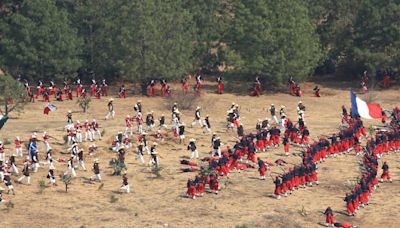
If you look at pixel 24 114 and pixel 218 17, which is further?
pixel 218 17

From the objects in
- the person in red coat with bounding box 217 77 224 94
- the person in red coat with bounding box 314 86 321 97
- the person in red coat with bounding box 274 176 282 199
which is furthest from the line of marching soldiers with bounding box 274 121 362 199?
the person in red coat with bounding box 217 77 224 94

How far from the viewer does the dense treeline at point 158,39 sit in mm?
51688

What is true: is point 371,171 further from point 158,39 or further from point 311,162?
point 158,39

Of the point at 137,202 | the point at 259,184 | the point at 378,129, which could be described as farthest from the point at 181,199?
the point at 378,129

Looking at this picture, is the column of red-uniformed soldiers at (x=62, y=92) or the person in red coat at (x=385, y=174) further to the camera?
the column of red-uniformed soldiers at (x=62, y=92)

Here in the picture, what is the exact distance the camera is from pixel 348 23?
193 feet

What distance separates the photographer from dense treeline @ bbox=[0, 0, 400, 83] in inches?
2035

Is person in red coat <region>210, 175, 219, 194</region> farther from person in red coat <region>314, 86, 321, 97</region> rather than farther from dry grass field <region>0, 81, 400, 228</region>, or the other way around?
person in red coat <region>314, 86, 321, 97</region>

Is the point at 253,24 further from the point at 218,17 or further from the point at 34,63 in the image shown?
the point at 34,63

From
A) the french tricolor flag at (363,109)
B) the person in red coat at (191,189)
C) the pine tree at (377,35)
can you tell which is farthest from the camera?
the pine tree at (377,35)

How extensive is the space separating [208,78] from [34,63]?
49.4ft

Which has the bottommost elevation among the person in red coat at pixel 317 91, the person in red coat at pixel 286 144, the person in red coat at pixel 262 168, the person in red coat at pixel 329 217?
the person in red coat at pixel 329 217

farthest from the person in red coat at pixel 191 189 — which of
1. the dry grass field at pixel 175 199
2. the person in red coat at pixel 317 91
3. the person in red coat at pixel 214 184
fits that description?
the person in red coat at pixel 317 91

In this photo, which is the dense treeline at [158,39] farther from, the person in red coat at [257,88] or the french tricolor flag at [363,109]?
the french tricolor flag at [363,109]
